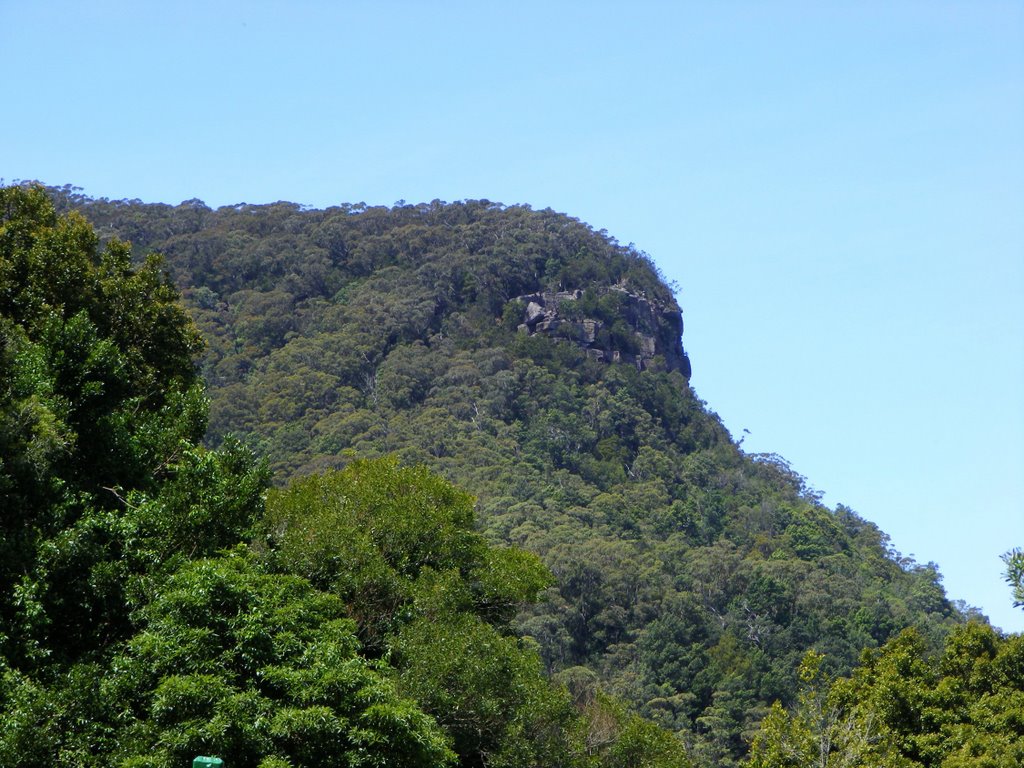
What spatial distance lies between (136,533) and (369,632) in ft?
15.3

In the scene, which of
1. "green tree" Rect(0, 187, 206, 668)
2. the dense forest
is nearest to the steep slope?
the dense forest

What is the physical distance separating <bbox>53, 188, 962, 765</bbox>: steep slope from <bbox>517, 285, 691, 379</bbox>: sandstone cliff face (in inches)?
8.2

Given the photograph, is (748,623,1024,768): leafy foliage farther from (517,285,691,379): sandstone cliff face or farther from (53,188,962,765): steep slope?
(517,285,691,379): sandstone cliff face

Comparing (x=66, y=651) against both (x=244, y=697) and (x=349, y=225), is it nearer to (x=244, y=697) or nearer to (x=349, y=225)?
(x=244, y=697)

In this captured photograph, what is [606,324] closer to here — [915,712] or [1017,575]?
[915,712]

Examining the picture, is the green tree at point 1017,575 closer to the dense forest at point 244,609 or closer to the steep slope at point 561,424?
the dense forest at point 244,609

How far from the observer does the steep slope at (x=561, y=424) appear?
7000 cm

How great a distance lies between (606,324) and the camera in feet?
360

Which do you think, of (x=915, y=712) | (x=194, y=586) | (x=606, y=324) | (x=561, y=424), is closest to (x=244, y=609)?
(x=194, y=586)

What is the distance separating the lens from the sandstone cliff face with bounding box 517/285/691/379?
10819 centimetres

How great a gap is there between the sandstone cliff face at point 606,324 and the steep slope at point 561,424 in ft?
0.69

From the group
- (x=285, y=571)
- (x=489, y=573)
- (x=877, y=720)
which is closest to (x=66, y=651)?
(x=285, y=571)

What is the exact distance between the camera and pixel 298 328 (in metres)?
100

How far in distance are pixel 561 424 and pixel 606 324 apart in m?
17.0
